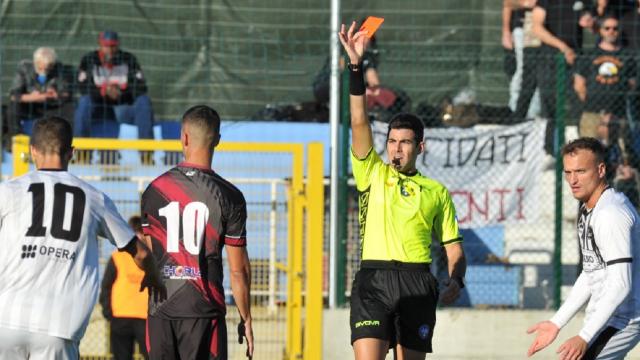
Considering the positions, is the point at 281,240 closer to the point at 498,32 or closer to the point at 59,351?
the point at 498,32

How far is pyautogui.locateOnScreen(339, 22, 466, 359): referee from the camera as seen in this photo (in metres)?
7.63

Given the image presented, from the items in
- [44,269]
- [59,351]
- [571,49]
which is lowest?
[59,351]

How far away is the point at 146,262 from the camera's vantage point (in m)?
6.30

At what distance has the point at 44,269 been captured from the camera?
6.08m

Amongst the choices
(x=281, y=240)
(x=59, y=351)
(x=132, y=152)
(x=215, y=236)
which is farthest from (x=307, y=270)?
(x=59, y=351)

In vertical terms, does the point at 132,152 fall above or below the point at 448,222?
above

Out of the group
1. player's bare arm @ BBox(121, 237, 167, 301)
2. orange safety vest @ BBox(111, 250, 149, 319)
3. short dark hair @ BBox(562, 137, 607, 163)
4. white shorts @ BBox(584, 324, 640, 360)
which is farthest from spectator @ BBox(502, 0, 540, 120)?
player's bare arm @ BBox(121, 237, 167, 301)

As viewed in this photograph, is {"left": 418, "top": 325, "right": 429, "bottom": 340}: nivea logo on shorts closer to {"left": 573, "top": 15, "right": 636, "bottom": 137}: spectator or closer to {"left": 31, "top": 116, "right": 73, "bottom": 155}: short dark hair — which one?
{"left": 31, "top": 116, "right": 73, "bottom": 155}: short dark hair

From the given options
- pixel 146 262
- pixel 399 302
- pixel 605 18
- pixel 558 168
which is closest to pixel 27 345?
pixel 146 262

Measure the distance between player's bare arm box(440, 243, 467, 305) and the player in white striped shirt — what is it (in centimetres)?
215

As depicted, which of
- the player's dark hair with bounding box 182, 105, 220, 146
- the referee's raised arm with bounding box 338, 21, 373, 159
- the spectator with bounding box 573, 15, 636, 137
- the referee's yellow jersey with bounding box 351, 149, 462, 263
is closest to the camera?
the player's dark hair with bounding box 182, 105, 220, 146

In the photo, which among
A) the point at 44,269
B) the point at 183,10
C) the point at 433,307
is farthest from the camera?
the point at 183,10

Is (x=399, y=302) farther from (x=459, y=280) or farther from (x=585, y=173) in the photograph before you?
(x=585, y=173)

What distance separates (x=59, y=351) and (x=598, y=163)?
126 inches
